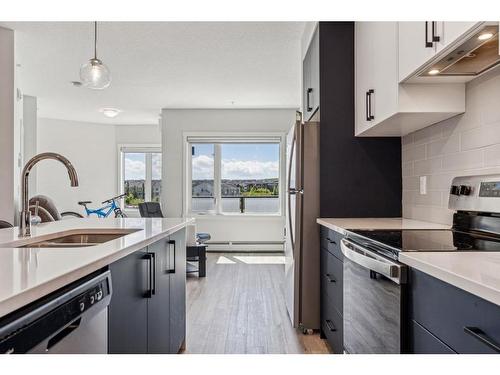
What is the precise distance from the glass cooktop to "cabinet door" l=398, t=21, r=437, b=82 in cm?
74

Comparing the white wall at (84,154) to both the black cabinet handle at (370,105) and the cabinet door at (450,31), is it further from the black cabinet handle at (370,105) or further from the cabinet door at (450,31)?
the cabinet door at (450,31)

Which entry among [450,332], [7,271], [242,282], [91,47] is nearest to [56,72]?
[91,47]

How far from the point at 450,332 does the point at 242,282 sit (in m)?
3.52

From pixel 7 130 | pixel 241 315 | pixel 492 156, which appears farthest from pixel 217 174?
pixel 492 156

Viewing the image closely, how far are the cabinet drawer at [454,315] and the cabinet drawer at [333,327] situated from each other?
101 centimetres

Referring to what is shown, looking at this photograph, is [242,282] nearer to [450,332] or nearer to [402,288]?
[402,288]

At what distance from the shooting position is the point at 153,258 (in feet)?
5.70

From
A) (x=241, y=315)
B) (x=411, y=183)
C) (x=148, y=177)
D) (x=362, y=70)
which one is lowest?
(x=241, y=315)

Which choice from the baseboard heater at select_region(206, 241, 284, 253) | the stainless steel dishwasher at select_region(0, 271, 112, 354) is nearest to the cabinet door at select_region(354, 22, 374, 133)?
the stainless steel dishwasher at select_region(0, 271, 112, 354)

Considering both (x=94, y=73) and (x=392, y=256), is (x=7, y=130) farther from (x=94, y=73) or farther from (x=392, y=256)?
(x=392, y=256)

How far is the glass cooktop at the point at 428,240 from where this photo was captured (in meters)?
1.36

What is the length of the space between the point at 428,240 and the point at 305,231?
1.34 metres

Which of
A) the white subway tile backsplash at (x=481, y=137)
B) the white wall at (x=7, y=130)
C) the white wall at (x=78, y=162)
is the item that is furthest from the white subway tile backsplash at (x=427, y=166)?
the white wall at (x=78, y=162)

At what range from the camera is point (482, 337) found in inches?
33.1
